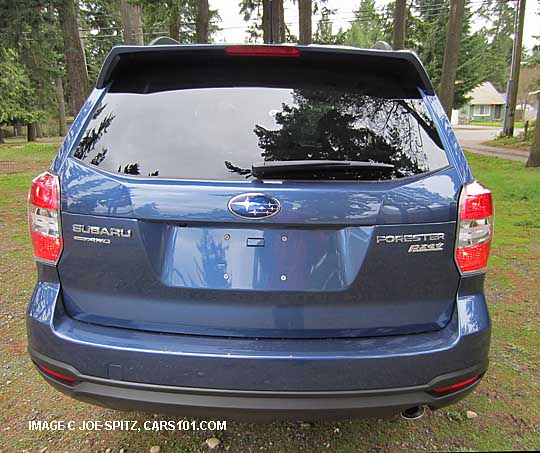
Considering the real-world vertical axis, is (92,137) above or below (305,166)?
above

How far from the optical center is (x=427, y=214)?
1.64 meters

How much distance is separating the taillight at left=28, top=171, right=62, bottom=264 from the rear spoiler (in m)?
0.55

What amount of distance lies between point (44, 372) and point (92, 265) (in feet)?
1.80

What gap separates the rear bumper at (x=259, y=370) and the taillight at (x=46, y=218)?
31cm

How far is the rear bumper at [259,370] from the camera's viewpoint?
160 cm

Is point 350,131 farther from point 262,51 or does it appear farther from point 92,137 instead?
point 92,137

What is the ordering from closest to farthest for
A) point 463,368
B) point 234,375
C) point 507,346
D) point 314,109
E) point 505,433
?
point 234,375 < point 463,368 < point 314,109 < point 505,433 < point 507,346

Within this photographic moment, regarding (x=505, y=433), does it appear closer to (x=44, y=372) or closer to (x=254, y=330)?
(x=254, y=330)

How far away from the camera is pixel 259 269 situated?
162 centimetres

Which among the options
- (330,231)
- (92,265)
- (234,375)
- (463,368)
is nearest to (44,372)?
(92,265)

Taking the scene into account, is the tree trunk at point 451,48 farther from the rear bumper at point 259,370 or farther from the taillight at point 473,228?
the rear bumper at point 259,370

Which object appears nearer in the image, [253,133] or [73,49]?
[253,133]

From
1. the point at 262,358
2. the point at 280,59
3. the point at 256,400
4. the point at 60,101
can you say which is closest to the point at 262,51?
the point at 280,59

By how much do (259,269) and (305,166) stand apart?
1.44 feet
